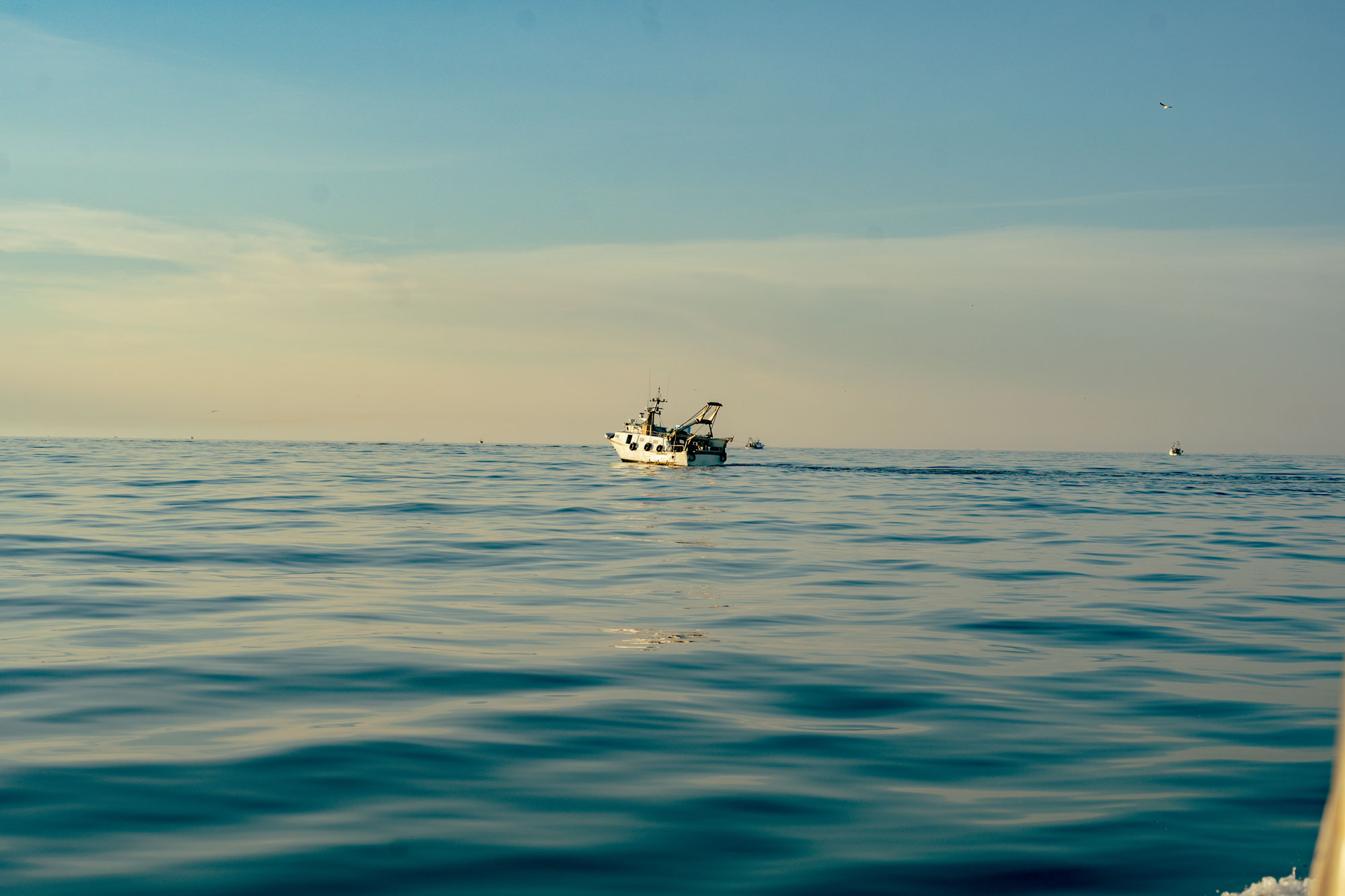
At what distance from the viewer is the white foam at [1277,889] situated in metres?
4.76

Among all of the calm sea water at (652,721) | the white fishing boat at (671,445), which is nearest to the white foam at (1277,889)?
the calm sea water at (652,721)

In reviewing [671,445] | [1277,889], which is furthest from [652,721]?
[671,445]

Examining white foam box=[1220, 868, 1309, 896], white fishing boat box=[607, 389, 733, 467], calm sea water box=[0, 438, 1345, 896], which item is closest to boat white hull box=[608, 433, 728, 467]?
white fishing boat box=[607, 389, 733, 467]

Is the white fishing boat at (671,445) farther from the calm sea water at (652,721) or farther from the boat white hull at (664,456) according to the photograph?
the calm sea water at (652,721)

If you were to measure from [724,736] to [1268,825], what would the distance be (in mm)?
3872

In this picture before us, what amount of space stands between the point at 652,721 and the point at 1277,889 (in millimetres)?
5024

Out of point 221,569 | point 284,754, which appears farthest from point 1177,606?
point 221,569

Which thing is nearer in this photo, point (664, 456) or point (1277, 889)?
point (1277, 889)

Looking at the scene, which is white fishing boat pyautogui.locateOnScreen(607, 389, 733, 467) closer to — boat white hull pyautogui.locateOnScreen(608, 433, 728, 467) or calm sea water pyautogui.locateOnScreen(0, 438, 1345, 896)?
boat white hull pyautogui.locateOnScreen(608, 433, 728, 467)

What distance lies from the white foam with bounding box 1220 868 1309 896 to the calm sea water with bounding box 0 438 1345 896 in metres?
0.45

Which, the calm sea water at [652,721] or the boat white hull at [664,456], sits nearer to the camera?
the calm sea water at [652,721]

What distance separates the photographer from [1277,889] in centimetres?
490

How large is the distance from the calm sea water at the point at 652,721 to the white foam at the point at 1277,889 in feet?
1.47

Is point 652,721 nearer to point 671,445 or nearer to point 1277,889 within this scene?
point 1277,889
